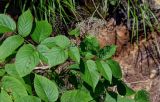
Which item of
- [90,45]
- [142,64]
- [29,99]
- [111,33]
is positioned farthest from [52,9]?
[29,99]

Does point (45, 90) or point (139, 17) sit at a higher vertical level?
point (139, 17)

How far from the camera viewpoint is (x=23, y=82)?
51.6 inches

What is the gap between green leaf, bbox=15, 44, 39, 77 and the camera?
46.6 inches

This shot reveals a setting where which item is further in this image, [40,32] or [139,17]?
[139,17]

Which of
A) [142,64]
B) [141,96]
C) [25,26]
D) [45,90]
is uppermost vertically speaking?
[25,26]

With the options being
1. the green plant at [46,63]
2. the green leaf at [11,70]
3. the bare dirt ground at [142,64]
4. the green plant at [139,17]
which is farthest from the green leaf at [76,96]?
the bare dirt ground at [142,64]

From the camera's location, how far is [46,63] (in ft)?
4.09

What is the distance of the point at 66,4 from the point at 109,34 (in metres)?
0.42

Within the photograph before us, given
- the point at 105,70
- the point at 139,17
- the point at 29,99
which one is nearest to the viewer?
the point at 29,99

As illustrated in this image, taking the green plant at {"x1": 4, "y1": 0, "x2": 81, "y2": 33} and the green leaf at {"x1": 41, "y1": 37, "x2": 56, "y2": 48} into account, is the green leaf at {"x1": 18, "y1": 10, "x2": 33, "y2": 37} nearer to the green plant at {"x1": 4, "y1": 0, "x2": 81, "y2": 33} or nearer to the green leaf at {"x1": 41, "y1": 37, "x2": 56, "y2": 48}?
the green leaf at {"x1": 41, "y1": 37, "x2": 56, "y2": 48}

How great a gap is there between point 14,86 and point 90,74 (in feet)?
0.93

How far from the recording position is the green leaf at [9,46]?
1.21 metres

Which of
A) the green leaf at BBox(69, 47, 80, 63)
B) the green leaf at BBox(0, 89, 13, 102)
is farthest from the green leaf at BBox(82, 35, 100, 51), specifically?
the green leaf at BBox(0, 89, 13, 102)

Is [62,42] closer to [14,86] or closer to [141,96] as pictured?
[14,86]
